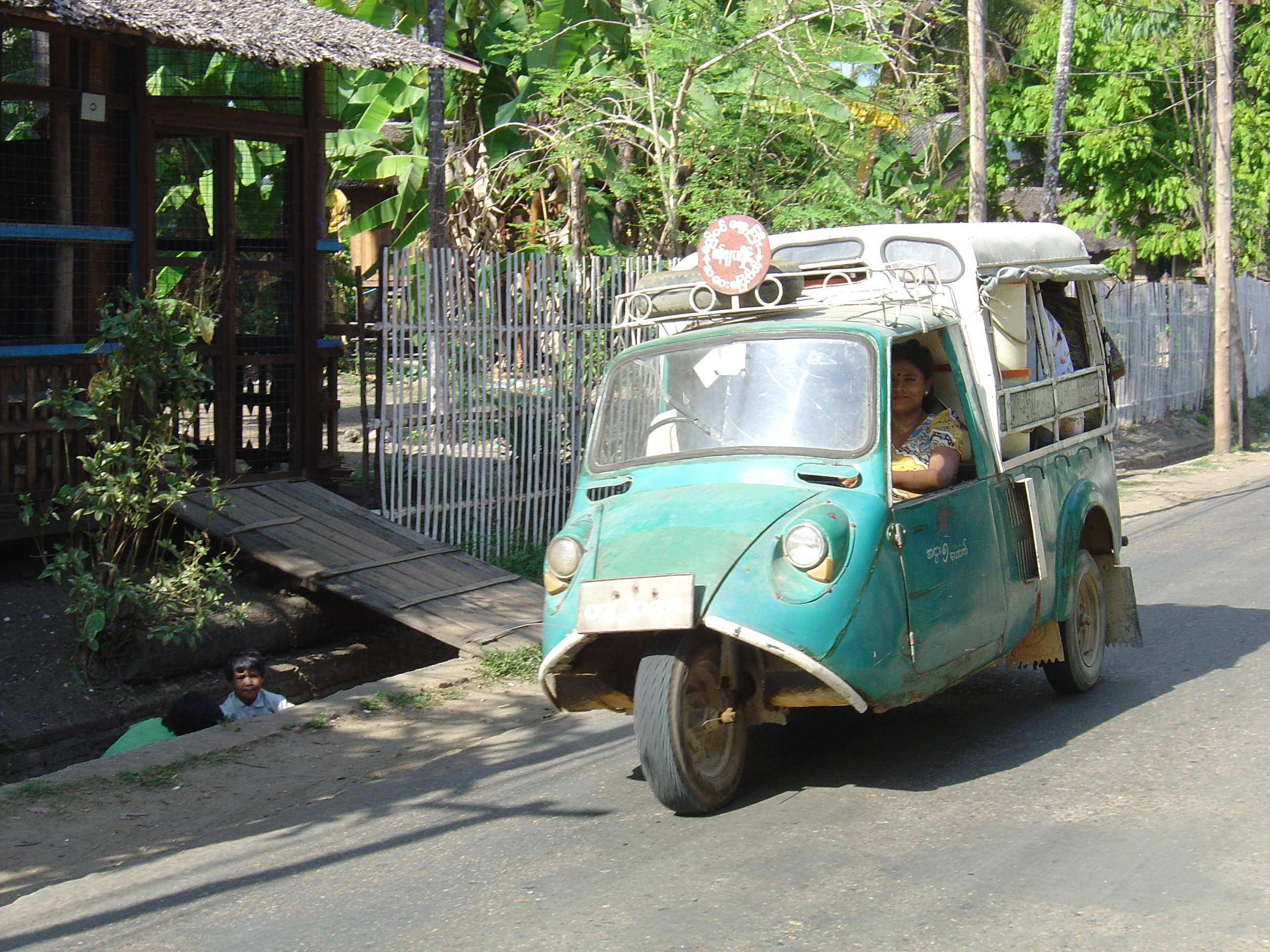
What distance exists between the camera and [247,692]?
753 cm

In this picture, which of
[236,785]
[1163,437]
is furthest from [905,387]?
[1163,437]

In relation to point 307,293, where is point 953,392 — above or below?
below

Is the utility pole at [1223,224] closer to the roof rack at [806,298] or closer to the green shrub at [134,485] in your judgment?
the roof rack at [806,298]

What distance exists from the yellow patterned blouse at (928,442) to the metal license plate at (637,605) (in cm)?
134

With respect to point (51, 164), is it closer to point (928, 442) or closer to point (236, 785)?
point (236, 785)

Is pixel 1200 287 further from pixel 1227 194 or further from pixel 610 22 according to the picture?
pixel 610 22

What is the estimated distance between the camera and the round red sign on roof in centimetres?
579

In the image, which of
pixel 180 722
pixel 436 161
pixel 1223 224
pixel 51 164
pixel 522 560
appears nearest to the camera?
pixel 180 722

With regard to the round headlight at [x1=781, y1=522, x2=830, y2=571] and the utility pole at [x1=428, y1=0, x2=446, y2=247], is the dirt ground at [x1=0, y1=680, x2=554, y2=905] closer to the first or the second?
the round headlight at [x1=781, y1=522, x2=830, y2=571]

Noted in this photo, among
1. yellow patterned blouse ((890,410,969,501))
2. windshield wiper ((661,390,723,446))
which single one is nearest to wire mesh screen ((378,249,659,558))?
windshield wiper ((661,390,723,446))

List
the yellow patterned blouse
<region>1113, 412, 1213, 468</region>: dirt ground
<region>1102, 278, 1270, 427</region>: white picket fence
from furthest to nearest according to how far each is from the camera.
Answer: <region>1102, 278, 1270, 427</region>: white picket fence < <region>1113, 412, 1213, 468</region>: dirt ground < the yellow patterned blouse

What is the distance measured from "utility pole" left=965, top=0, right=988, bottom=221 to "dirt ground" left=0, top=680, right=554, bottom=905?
1068cm

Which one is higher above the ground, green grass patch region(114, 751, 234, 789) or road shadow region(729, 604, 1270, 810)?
road shadow region(729, 604, 1270, 810)

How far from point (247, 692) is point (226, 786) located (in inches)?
59.0
